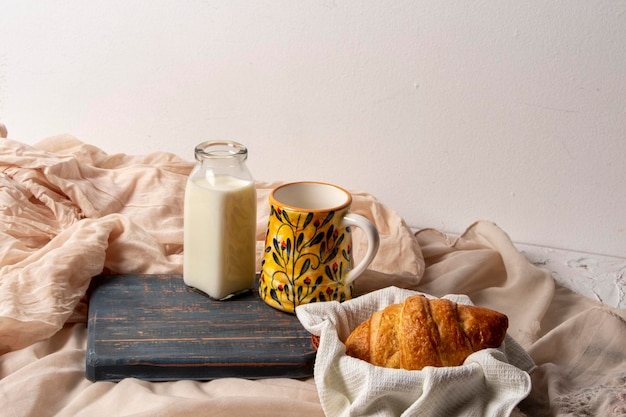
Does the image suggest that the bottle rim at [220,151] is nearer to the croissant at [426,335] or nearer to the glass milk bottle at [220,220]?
the glass milk bottle at [220,220]

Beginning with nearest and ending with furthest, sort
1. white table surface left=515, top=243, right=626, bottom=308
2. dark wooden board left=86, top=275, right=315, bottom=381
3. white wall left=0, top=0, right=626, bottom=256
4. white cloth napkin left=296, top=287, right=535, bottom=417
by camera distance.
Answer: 1. white cloth napkin left=296, top=287, right=535, bottom=417
2. dark wooden board left=86, top=275, right=315, bottom=381
3. white table surface left=515, top=243, right=626, bottom=308
4. white wall left=0, top=0, right=626, bottom=256

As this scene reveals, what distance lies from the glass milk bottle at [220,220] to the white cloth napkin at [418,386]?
22 centimetres

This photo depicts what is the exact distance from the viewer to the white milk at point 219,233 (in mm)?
1037

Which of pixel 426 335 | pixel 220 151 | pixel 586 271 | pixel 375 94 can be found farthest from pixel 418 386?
pixel 375 94

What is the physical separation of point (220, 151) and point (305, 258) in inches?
7.1

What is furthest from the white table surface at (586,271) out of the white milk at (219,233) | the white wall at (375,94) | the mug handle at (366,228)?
the white milk at (219,233)

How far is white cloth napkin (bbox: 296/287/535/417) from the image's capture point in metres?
0.82

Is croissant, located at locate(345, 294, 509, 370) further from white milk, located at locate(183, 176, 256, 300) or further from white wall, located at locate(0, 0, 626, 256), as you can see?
white wall, located at locate(0, 0, 626, 256)

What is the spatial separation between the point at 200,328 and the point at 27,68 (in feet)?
3.11

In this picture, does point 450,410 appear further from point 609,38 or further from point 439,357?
point 609,38

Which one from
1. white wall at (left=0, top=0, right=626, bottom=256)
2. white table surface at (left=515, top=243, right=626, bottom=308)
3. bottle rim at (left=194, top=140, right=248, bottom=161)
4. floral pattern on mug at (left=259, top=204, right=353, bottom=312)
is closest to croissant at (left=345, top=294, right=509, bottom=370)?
floral pattern on mug at (left=259, top=204, right=353, bottom=312)

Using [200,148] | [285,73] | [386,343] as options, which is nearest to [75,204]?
[200,148]

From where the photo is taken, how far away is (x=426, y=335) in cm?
85

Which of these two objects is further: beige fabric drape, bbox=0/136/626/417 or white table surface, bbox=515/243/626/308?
white table surface, bbox=515/243/626/308
